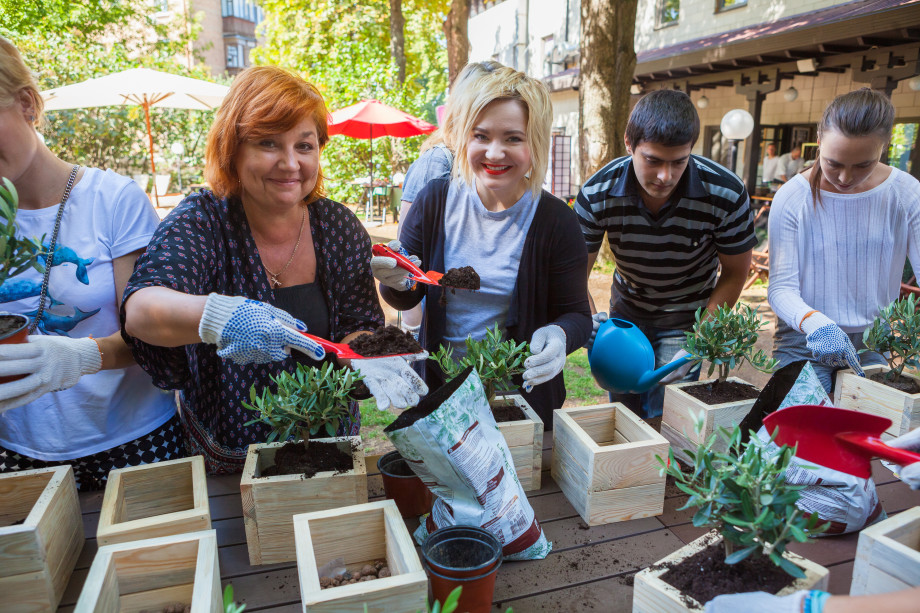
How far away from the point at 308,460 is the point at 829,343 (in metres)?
1.64

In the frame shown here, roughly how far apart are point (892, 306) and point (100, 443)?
2369mm

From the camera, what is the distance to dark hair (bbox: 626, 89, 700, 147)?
1979 mm

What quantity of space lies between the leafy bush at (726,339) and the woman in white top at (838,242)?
0.33 meters

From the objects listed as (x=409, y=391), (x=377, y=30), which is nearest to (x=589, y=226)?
(x=409, y=391)

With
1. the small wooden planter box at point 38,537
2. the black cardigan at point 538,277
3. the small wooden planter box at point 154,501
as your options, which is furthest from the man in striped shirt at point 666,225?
the small wooden planter box at point 38,537

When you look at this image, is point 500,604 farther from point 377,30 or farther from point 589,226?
point 377,30

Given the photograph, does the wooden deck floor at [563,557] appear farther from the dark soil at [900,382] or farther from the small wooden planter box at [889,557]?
the dark soil at [900,382]

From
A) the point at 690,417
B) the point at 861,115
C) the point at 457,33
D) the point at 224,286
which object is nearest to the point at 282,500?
the point at 224,286

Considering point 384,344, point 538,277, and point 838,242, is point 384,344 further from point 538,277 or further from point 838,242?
point 838,242

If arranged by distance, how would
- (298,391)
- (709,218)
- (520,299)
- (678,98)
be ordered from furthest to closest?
1. (709,218)
2. (678,98)
3. (520,299)
4. (298,391)

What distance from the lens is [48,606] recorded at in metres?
1.17

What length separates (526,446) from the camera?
1566 mm

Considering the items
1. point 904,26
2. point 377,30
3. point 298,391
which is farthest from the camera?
point 377,30

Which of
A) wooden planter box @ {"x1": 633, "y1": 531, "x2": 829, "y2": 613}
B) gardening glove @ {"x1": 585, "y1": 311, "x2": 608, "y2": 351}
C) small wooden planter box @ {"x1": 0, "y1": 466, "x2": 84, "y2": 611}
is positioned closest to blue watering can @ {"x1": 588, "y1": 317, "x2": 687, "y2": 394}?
gardening glove @ {"x1": 585, "y1": 311, "x2": 608, "y2": 351}
